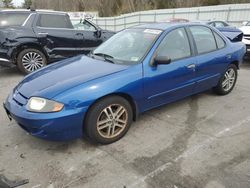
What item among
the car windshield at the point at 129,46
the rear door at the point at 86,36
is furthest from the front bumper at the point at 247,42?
the car windshield at the point at 129,46

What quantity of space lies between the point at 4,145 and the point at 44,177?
1.01 metres

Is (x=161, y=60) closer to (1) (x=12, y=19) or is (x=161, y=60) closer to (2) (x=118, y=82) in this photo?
(2) (x=118, y=82)

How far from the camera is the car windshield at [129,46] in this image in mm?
3664

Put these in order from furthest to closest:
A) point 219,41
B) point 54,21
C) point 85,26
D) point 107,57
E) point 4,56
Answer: point 85,26 → point 54,21 → point 4,56 → point 219,41 → point 107,57

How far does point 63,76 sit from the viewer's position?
338 centimetres

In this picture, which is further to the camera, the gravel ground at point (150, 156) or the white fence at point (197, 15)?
the white fence at point (197, 15)

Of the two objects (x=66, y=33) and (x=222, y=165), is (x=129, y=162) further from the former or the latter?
(x=66, y=33)

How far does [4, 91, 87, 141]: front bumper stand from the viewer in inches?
112

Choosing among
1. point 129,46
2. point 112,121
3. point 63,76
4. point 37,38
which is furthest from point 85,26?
point 112,121

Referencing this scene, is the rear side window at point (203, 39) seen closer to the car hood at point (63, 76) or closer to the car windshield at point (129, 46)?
the car windshield at point (129, 46)

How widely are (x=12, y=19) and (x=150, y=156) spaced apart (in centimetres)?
565

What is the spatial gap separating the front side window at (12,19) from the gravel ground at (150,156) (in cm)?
342

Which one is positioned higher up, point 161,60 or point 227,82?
point 161,60

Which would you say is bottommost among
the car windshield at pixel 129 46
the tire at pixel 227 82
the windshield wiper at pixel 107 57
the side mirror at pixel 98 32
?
the tire at pixel 227 82
